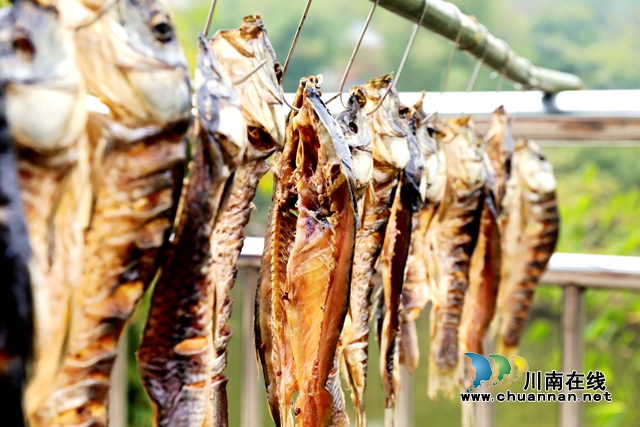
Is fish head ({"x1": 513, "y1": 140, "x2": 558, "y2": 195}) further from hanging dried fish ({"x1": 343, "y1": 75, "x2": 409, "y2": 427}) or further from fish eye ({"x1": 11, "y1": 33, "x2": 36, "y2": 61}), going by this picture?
fish eye ({"x1": 11, "y1": 33, "x2": 36, "y2": 61})

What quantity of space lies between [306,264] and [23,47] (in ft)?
2.08

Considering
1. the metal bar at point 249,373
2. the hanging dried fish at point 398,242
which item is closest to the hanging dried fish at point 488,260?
the hanging dried fish at point 398,242

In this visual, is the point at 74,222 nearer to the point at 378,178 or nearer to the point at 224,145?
the point at 224,145

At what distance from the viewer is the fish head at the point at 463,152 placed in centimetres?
174

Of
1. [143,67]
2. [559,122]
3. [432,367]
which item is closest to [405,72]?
[559,122]

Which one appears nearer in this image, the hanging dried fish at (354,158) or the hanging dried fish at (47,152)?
the hanging dried fish at (47,152)

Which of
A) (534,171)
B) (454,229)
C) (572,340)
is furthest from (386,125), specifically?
(572,340)

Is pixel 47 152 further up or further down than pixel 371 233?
further down

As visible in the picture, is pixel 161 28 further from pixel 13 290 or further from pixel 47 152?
pixel 13 290

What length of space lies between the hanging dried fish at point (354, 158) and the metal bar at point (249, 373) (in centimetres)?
107

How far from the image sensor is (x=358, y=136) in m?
1.28

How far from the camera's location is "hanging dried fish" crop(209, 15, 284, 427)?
1036 millimetres

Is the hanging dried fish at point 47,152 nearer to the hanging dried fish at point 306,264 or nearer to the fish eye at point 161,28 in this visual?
the fish eye at point 161,28

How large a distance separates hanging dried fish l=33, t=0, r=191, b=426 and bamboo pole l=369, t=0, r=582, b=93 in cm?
73
